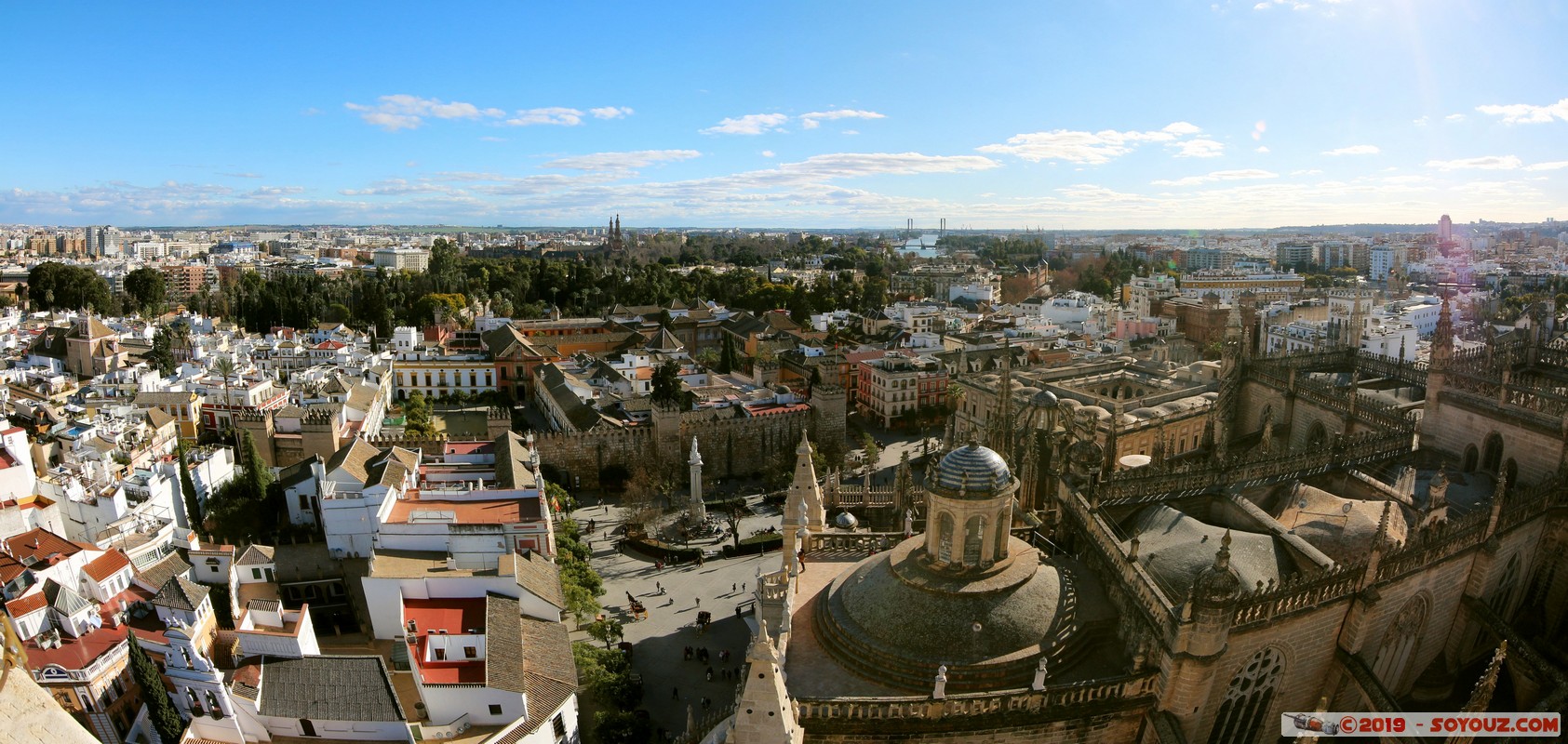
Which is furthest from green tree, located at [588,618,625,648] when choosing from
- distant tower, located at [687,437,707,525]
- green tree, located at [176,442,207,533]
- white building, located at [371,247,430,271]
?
white building, located at [371,247,430,271]

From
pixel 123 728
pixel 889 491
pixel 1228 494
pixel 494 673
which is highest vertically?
pixel 1228 494

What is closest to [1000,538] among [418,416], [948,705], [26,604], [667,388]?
[948,705]

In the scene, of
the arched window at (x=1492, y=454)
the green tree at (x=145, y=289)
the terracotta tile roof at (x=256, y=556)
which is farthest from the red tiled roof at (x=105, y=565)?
the green tree at (x=145, y=289)

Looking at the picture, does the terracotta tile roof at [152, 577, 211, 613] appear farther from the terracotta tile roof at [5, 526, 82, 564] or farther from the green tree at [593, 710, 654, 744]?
the green tree at [593, 710, 654, 744]

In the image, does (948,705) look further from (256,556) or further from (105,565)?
(105,565)

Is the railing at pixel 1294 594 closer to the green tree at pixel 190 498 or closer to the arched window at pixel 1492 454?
the arched window at pixel 1492 454

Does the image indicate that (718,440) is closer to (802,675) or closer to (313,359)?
(802,675)

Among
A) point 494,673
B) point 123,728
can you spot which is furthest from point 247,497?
point 494,673
